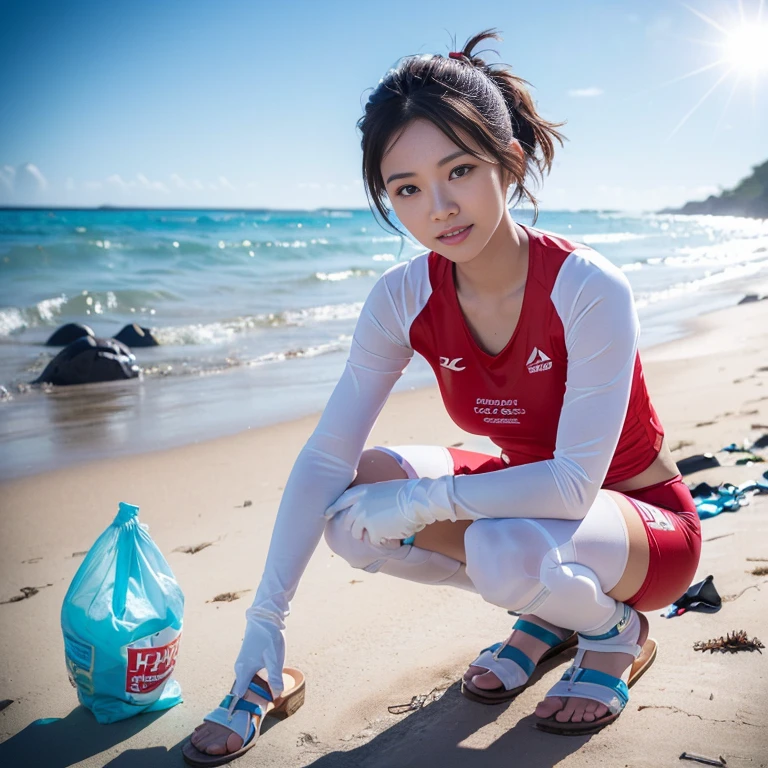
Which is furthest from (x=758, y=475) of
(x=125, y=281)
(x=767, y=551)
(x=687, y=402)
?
(x=125, y=281)

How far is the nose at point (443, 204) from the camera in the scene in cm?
200

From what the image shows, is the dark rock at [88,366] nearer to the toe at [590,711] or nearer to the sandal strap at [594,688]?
the sandal strap at [594,688]

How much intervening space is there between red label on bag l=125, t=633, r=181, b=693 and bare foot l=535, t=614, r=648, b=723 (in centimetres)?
96

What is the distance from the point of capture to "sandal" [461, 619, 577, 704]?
2080 mm

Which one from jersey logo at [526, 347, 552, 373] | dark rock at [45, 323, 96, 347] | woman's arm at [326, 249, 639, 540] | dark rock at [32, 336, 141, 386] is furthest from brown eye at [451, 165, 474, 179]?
dark rock at [45, 323, 96, 347]

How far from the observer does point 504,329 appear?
2.13 m

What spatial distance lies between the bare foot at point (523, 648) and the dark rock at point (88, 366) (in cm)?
604

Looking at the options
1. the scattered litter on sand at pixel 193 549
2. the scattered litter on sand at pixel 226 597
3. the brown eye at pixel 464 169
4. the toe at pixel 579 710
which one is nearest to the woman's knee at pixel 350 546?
the toe at pixel 579 710

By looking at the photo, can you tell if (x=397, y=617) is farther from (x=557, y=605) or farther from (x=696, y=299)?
(x=696, y=299)

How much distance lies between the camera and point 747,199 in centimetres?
7056

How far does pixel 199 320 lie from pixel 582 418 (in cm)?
1018

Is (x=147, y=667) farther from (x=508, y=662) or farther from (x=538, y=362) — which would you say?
(x=538, y=362)

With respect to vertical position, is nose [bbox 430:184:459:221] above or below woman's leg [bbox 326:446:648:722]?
above

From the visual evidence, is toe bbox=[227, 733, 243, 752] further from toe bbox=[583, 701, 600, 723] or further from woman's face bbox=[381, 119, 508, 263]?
woman's face bbox=[381, 119, 508, 263]
